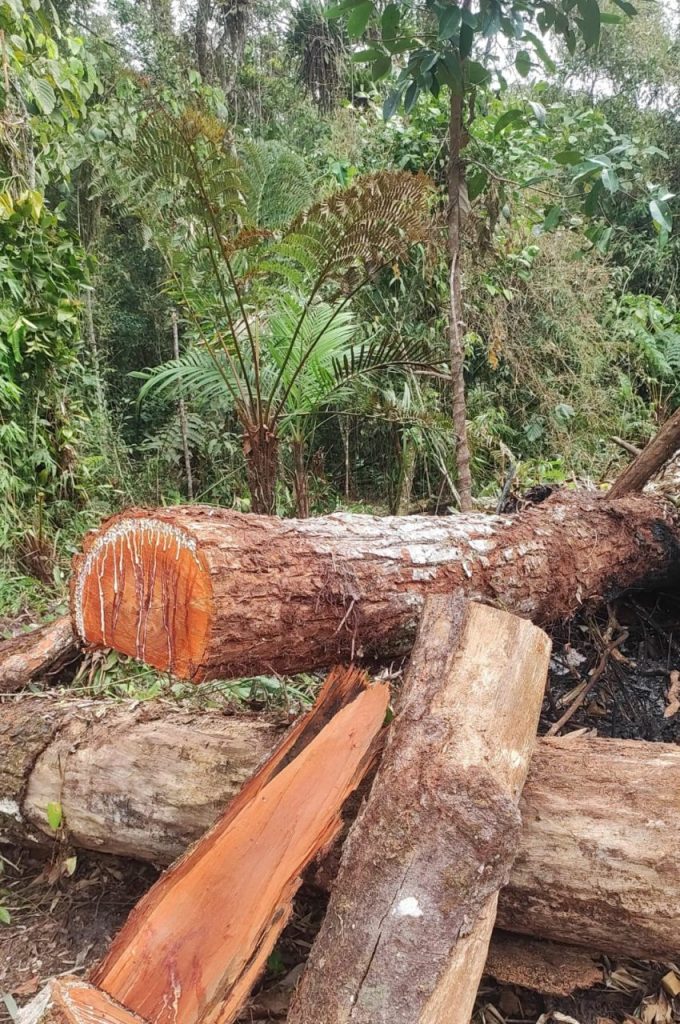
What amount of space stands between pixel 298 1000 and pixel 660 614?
217cm

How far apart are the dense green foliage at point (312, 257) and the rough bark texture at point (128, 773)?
177 centimetres

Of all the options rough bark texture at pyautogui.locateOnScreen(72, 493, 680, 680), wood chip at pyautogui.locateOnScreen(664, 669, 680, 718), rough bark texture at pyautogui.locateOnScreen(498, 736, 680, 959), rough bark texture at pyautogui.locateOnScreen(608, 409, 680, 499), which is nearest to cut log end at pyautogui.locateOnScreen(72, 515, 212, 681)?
rough bark texture at pyautogui.locateOnScreen(72, 493, 680, 680)

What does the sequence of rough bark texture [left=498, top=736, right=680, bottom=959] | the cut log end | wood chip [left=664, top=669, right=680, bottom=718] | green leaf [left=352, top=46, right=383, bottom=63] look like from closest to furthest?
rough bark texture [left=498, top=736, right=680, bottom=959], the cut log end, wood chip [left=664, top=669, right=680, bottom=718], green leaf [left=352, top=46, right=383, bottom=63]

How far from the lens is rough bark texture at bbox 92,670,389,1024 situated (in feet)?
3.76

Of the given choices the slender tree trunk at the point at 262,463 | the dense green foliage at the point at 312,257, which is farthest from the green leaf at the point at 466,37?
the slender tree trunk at the point at 262,463

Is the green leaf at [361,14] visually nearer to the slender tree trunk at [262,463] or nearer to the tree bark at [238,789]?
the slender tree trunk at [262,463]

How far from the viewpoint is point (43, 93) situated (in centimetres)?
326

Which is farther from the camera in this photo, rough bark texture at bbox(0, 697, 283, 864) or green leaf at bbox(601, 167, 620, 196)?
green leaf at bbox(601, 167, 620, 196)

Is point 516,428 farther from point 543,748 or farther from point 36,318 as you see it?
point 543,748

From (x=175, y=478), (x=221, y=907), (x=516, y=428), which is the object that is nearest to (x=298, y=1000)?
(x=221, y=907)

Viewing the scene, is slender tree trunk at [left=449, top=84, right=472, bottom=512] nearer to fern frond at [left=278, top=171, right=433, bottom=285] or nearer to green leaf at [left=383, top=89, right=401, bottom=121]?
fern frond at [left=278, top=171, right=433, bottom=285]

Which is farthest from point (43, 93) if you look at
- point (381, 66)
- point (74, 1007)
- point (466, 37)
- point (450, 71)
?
point (74, 1007)

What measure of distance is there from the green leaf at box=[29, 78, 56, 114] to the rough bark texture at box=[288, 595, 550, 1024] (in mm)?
3284

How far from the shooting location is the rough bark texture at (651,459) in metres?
2.75
